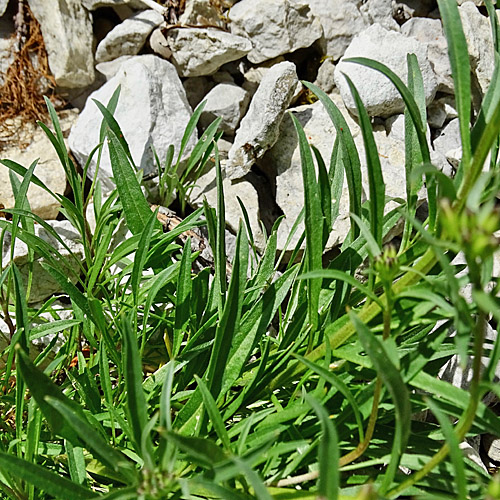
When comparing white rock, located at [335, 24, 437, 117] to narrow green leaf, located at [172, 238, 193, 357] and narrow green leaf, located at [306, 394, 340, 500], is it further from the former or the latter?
narrow green leaf, located at [306, 394, 340, 500]

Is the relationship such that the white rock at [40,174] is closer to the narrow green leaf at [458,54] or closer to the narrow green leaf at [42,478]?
the narrow green leaf at [42,478]

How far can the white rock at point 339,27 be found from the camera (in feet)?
6.72

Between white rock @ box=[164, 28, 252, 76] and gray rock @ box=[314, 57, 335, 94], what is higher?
white rock @ box=[164, 28, 252, 76]

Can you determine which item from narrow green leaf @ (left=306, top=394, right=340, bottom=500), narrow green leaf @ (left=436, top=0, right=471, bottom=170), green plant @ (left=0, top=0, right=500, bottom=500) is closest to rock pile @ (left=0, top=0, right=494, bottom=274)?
green plant @ (left=0, top=0, right=500, bottom=500)

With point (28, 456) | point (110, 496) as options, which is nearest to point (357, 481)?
point (110, 496)

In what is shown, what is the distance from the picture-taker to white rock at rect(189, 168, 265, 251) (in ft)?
5.69

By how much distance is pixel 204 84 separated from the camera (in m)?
2.14

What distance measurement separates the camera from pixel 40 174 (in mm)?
1842

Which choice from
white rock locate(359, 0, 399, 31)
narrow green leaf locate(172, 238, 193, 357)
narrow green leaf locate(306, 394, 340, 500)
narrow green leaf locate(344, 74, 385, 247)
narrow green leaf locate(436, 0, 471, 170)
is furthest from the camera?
white rock locate(359, 0, 399, 31)

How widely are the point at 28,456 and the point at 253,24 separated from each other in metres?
1.51

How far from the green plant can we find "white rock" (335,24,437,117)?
2.02ft

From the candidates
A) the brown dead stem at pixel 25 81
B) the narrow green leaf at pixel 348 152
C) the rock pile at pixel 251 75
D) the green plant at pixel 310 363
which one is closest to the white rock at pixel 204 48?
the rock pile at pixel 251 75

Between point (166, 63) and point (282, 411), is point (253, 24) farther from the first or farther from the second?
point (282, 411)

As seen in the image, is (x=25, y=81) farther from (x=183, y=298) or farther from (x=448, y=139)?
(x=448, y=139)
